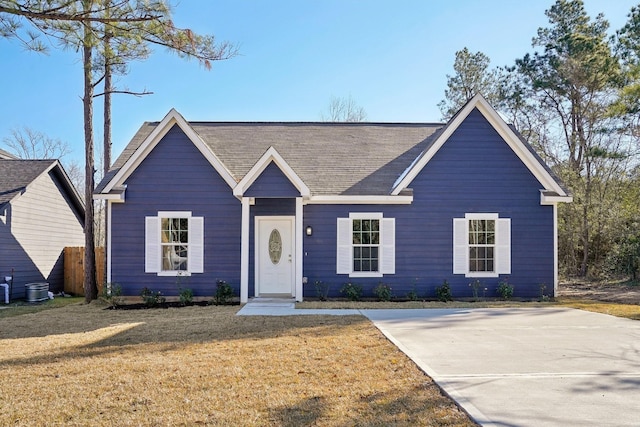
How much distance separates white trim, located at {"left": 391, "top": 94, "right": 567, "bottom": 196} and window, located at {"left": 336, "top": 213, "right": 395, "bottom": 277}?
3.28 feet

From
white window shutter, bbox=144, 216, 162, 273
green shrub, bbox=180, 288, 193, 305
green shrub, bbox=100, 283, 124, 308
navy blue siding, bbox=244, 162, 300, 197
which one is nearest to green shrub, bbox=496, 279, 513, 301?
navy blue siding, bbox=244, 162, 300, 197

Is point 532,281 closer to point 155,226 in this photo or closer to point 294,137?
point 294,137

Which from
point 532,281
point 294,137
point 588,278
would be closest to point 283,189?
point 294,137

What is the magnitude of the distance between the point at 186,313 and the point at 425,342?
19.0 feet

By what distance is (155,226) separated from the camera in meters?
12.9

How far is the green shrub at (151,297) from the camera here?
12.4m

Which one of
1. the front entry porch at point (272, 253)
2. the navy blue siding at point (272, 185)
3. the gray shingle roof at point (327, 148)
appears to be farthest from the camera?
the gray shingle roof at point (327, 148)

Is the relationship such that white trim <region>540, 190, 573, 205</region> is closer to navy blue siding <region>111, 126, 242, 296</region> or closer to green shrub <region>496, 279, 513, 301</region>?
green shrub <region>496, 279, 513, 301</region>

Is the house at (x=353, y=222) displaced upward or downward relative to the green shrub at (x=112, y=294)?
upward

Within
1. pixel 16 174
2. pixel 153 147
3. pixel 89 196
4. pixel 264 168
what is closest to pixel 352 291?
pixel 264 168

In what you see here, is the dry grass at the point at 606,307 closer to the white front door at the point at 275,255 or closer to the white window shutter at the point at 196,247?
the white front door at the point at 275,255

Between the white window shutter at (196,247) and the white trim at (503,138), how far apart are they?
520cm

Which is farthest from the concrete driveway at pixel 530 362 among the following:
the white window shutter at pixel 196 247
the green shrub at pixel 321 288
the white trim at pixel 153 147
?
the white trim at pixel 153 147

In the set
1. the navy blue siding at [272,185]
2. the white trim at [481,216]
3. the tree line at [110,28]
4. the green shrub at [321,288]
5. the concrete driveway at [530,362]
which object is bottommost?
the concrete driveway at [530,362]
